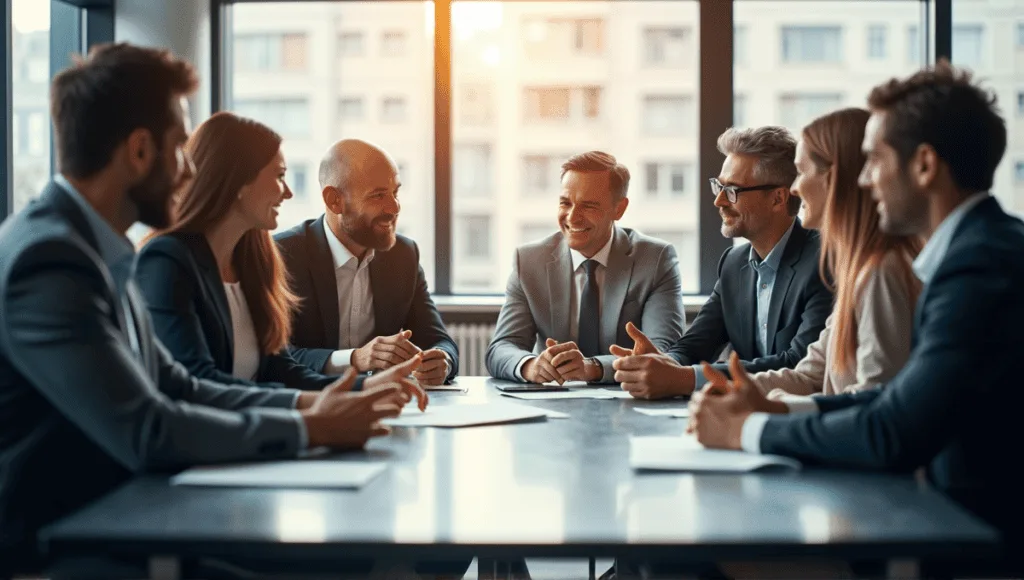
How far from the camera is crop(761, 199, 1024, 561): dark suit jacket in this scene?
154 centimetres

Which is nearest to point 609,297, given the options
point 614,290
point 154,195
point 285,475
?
point 614,290

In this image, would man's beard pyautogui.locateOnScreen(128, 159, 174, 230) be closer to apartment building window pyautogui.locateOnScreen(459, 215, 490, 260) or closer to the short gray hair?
the short gray hair

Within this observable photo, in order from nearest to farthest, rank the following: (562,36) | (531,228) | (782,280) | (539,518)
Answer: (539,518), (782,280), (562,36), (531,228)

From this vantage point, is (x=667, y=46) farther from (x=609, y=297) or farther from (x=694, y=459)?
(x=694, y=459)

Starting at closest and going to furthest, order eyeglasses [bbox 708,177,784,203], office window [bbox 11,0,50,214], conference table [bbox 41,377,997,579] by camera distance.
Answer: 1. conference table [bbox 41,377,997,579]
2. eyeglasses [bbox 708,177,784,203]
3. office window [bbox 11,0,50,214]

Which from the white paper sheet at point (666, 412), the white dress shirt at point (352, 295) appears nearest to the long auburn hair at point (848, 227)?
the white paper sheet at point (666, 412)

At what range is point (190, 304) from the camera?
7.63 feet

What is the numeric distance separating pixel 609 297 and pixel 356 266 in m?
0.90

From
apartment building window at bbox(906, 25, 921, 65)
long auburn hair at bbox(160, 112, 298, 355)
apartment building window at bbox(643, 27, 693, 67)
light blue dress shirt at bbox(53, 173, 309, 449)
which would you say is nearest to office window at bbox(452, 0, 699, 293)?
apartment building window at bbox(643, 27, 693, 67)

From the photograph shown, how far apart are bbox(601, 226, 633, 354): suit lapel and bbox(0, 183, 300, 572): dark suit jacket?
2027 mm

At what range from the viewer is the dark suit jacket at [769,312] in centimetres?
299

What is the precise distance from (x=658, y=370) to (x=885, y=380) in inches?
27.7

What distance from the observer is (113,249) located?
171 centimetres

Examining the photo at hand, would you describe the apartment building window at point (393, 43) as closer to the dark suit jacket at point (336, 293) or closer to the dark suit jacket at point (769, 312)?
the dark suit jacket at point (336, 293)
